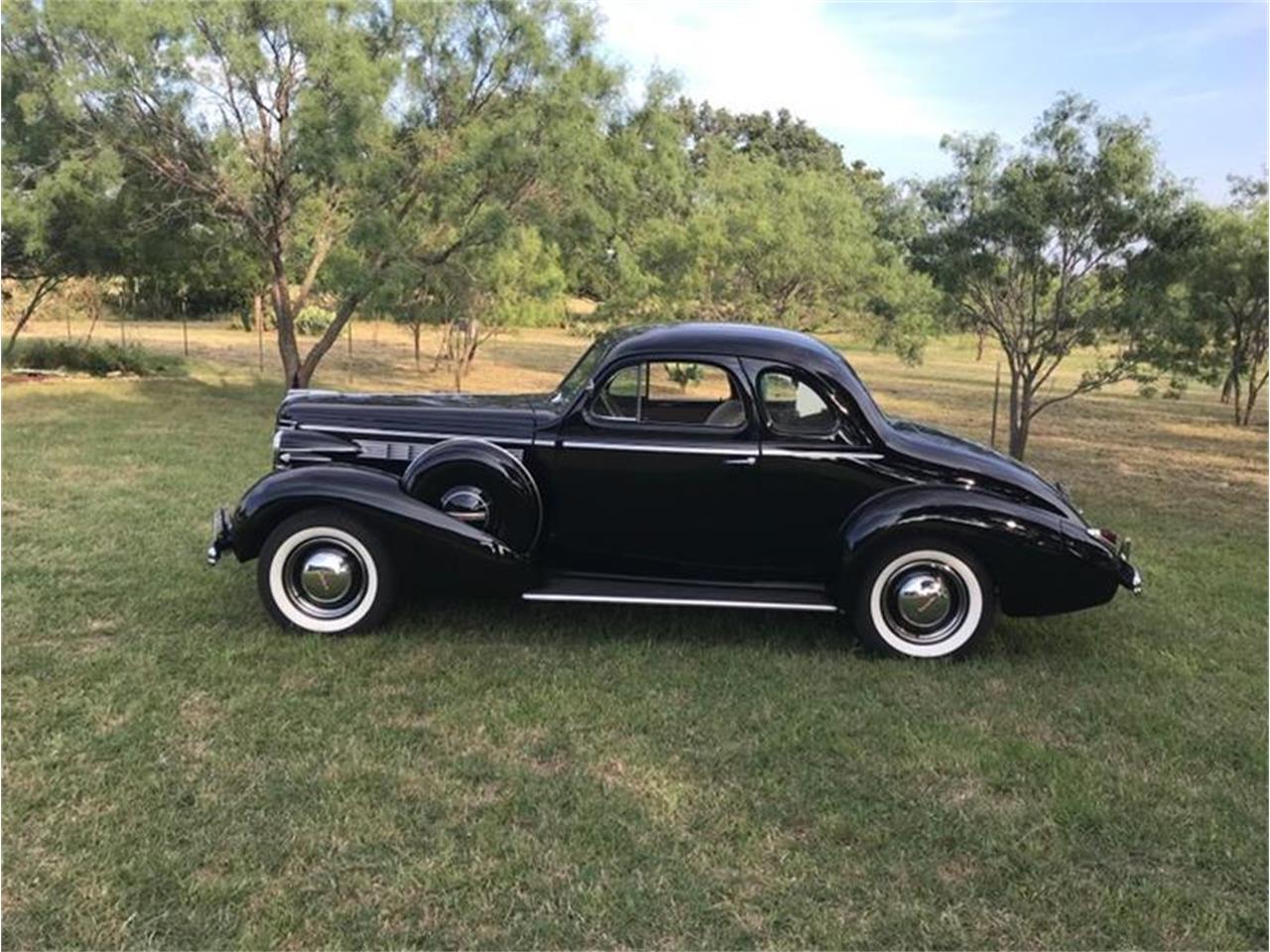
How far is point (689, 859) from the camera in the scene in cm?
307

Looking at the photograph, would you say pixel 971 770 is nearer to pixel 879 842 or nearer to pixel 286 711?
pixel 879 842

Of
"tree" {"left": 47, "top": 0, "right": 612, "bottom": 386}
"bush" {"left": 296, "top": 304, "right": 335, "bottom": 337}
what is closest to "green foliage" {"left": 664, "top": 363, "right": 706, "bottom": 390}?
"tree" {"left": 47, "top": 0, "right": 612, "bottom": 386}

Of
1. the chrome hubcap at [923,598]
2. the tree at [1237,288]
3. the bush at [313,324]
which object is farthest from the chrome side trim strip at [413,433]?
the bush at [313,324]

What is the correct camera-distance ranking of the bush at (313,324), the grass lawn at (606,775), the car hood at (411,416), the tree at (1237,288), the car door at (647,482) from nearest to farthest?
the grass lawn at (606,775)
the car door at (647,482)
the car hood at (411,416)
the tree at (1237,288)
the bush at (313,324)

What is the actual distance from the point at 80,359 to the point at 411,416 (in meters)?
17.9

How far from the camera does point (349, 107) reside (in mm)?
12648

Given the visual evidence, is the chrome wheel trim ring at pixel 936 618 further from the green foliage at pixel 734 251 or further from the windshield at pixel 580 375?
the green foliage at pixel 734 251

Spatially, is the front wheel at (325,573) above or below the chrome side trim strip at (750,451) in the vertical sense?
below

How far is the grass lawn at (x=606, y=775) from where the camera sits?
282 centimetres

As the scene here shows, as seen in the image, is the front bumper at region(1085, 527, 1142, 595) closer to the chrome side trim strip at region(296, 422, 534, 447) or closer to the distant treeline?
the chrome side trim strip at region(296, 422, 534, 447)

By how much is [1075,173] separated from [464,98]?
8117 millimetres

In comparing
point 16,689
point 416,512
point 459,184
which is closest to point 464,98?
point 459,184

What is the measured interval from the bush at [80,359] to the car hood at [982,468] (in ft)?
61.4

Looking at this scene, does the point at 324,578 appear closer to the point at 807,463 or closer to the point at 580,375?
the point at 580,375
